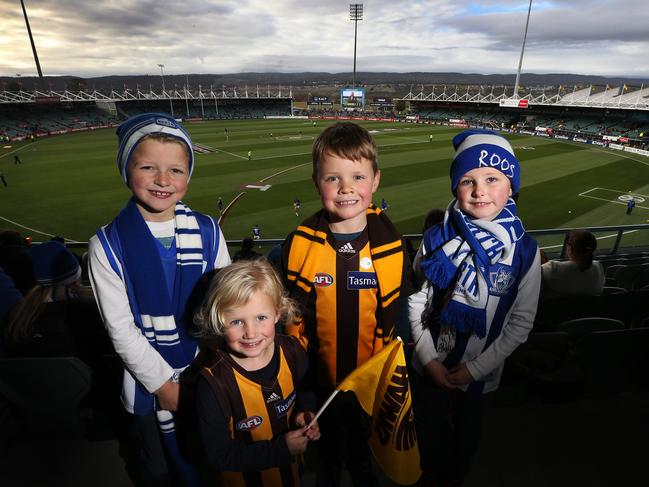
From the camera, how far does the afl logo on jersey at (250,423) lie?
6.24 feet

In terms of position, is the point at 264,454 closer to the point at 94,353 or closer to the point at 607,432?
the point at 94,353

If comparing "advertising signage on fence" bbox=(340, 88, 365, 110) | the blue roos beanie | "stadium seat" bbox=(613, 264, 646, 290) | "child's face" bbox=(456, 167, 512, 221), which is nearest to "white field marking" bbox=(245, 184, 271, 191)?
"stadium seat" bbox=(613, 264, 646, 290)

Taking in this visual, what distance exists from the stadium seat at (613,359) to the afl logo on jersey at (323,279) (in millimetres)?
2241

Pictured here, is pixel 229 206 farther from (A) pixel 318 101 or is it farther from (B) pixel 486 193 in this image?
(A) pixel 318 101

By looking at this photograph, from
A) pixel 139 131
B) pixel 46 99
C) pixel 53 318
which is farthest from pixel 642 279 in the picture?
pixel 46 99

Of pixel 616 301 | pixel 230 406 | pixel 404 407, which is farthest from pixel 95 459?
pixel 616 301

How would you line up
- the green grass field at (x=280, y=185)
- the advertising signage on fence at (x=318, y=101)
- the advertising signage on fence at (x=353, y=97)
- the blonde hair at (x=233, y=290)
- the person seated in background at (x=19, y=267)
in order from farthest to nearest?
the advertising signage on fence at (x=318, y=101)
the advertising signage on fence at (x=353, y=97)
the green grass field at (x=280, y=185)
the person seated in background at (x=19, y=267)
the blonde hair at (x=233, y=290)

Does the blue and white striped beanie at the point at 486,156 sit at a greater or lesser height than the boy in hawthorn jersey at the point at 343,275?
greater

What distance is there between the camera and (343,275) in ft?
7.34

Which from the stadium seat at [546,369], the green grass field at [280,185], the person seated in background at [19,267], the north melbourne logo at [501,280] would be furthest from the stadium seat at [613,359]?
the green grass field at [280,185]

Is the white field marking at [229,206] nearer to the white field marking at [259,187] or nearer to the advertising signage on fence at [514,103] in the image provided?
the white field marking at [259,187]

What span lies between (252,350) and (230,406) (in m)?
0.31

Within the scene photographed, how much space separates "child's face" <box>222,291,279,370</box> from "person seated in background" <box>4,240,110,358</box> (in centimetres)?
149

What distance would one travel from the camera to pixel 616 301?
341 cm
